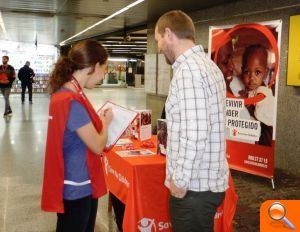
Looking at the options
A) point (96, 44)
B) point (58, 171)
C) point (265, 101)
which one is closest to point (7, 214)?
point (58, 171)

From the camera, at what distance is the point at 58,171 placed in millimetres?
1823

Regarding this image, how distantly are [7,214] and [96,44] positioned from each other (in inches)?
90.7

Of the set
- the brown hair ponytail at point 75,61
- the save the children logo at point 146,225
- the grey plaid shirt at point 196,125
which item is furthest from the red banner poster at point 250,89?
the brown hair ponytail at point 75,61

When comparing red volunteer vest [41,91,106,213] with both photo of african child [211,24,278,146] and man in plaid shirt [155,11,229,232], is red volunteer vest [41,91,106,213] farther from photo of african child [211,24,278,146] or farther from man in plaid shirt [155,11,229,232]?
photo of african child [211,24,278,146]

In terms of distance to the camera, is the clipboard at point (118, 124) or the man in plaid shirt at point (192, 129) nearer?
the man in plaid shirt at point (192, 129)

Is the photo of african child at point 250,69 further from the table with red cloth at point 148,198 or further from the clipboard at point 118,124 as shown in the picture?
the clipboard at point 118,124

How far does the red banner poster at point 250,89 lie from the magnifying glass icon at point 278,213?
3069mm

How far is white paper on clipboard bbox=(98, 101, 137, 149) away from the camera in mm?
2264

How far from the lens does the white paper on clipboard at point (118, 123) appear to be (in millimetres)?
2264

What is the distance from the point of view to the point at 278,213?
1.30 metres

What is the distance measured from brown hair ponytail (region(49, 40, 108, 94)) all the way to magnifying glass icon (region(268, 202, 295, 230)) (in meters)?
1.08

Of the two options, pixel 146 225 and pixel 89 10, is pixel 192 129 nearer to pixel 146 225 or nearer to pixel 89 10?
pixel 146 225

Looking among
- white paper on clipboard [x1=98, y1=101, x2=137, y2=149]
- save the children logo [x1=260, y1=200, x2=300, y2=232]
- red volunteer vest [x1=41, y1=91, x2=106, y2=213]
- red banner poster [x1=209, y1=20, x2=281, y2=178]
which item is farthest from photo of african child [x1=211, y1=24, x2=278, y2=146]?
save the children logo [x1=260, y1=200, x2=300, y2=232]

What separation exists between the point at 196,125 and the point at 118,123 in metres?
0.77
